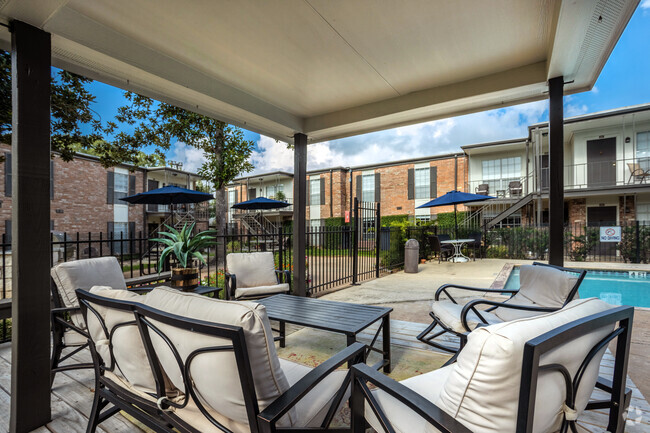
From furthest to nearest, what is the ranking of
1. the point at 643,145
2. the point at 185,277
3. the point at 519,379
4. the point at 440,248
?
1. the point at 643,145
2. the point at 440,248
3. the point at 185,277
4. the point at 519,379

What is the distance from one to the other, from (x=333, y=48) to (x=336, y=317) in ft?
7.89

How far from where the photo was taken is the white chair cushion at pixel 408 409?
42.9 inches

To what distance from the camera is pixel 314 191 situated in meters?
20.7

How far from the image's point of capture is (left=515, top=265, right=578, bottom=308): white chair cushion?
2.45 metres

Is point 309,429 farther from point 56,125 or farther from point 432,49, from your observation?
point 56,125

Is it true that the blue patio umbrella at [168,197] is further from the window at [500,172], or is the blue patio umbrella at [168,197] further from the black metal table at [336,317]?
the window at [500,172]

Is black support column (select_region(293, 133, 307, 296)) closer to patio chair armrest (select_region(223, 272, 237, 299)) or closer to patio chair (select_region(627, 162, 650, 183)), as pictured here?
patio chair armrest (select_region(223, 272, 237, 299))

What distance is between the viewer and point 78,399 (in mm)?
2070

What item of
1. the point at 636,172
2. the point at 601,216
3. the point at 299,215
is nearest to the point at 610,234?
the point at 601,216

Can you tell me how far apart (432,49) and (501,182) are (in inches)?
533

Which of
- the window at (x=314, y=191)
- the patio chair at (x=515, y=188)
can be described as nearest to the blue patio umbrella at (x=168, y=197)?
the patio chair at (x=515, y=188)

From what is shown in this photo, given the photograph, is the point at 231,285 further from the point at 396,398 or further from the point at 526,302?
the point at 526,302

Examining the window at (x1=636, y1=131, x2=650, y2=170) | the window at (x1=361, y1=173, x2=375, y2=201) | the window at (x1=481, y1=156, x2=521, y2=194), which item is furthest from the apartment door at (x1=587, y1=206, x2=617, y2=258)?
the window at (x1=361, y1=173, x2=375, y2=201)

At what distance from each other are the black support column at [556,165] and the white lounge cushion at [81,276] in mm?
4220
